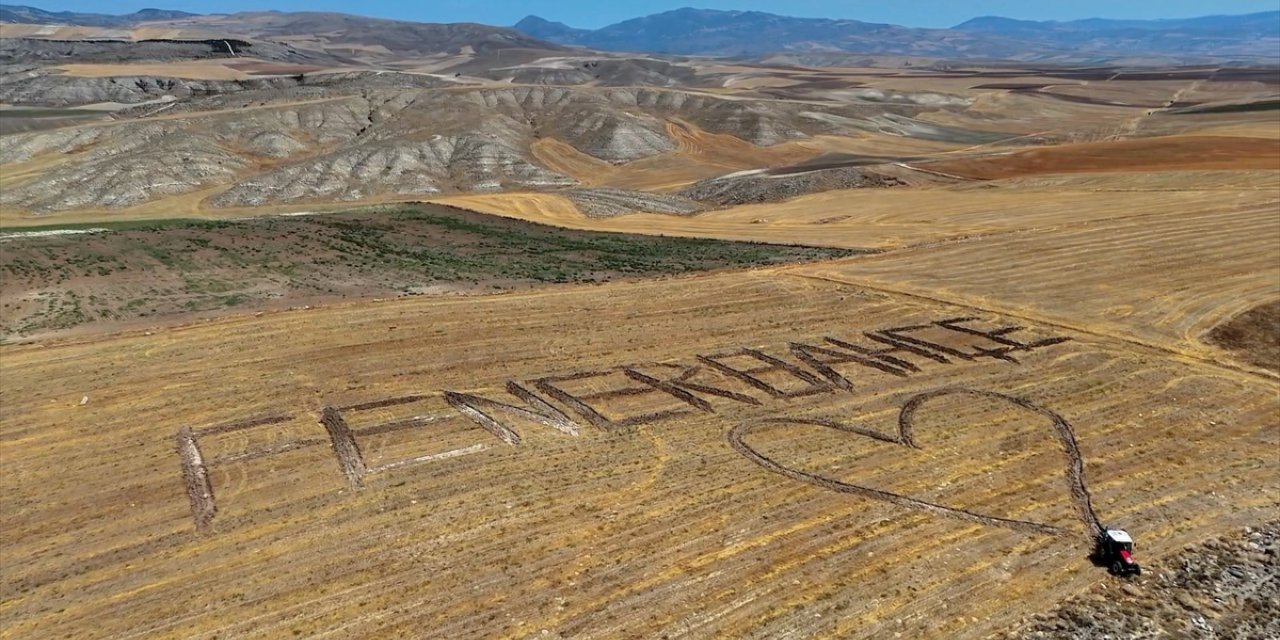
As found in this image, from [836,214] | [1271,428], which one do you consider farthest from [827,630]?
[836,214]

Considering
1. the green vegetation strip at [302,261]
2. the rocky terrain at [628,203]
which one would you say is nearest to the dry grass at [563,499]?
the green vegetation strip at [302,261]

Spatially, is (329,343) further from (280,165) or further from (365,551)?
(280,165)

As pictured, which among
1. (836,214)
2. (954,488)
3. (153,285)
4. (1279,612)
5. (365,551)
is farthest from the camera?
(836,214)

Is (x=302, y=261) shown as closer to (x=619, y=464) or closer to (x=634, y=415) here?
(x=634, y=415)

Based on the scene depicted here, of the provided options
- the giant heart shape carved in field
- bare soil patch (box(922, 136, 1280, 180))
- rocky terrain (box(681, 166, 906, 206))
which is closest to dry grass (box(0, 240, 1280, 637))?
the giant heart shape carved in field

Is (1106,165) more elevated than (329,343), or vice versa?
(1106,165)

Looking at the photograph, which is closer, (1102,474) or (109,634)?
(109,634)

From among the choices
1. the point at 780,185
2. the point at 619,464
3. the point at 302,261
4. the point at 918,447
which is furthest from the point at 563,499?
the point at 780,185

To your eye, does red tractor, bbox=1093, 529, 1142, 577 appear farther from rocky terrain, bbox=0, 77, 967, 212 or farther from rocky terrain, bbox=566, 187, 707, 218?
rocky terrain, bbox=0, 77, 967, 212
